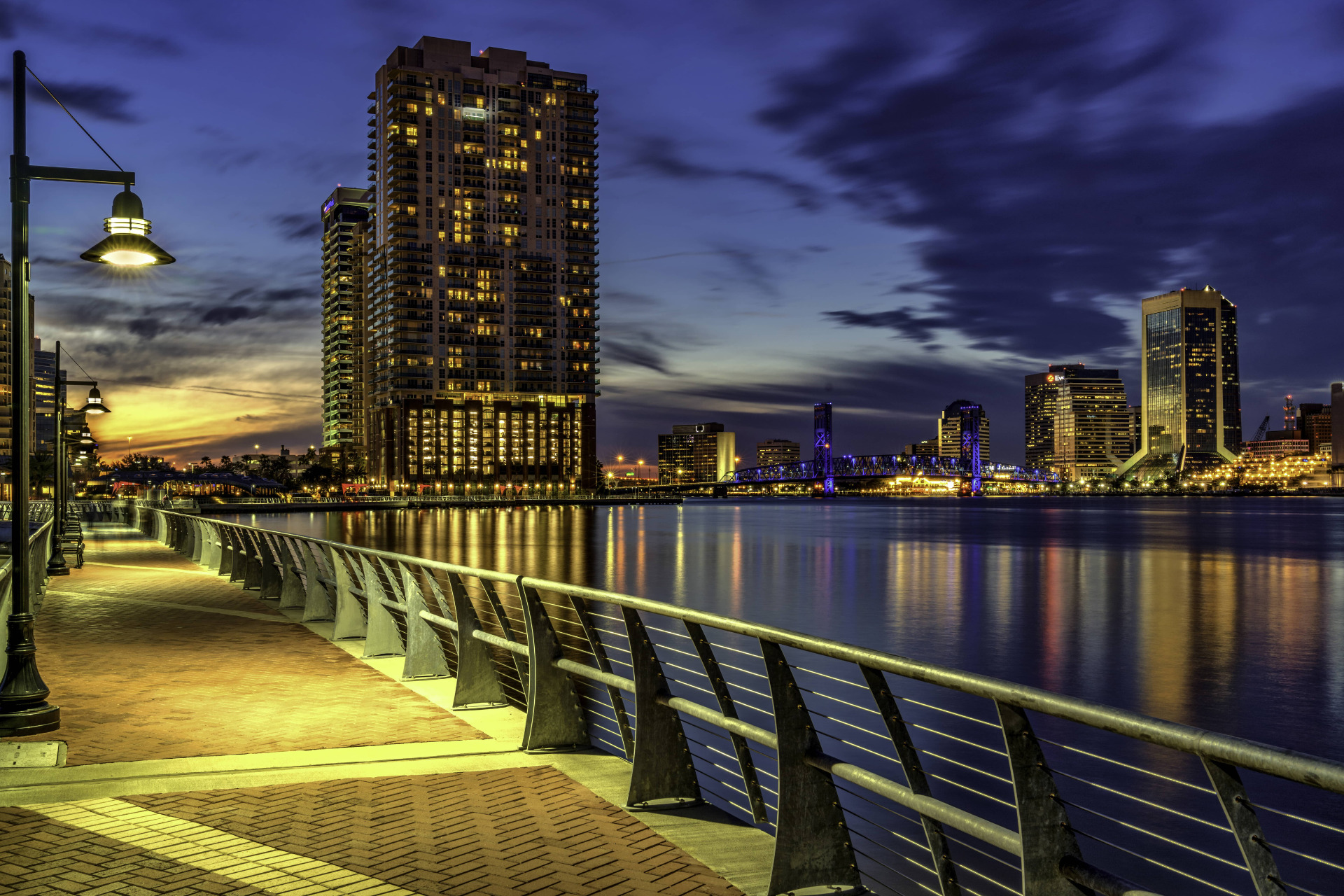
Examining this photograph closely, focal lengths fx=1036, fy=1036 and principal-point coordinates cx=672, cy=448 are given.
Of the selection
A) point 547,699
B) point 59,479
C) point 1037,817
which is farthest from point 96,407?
point 1037,817

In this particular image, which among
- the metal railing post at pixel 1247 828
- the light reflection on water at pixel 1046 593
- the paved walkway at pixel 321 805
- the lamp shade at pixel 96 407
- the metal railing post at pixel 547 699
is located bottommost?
the light reflection on water at pixel 1046 593

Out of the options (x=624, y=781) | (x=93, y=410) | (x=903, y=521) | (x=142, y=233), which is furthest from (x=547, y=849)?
(x=903, y=521)

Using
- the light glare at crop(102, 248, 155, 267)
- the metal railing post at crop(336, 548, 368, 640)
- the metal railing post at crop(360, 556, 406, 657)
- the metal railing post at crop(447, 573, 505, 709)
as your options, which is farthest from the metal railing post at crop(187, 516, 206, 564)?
the metal railing post at crop(447, 573, 505, 709)

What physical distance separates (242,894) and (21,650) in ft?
17.8

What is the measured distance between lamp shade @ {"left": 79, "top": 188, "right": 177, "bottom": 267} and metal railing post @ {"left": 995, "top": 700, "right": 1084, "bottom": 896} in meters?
9.43

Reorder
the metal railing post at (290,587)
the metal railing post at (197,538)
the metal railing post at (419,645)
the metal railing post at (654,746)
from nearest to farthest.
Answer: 1. the metal railing post at (654,746)
2. the metal railing post at (419,645)
3. the metal railing post at (290,587)
4. the metal railing post at (197,538)

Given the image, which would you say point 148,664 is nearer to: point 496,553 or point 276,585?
point 276,585

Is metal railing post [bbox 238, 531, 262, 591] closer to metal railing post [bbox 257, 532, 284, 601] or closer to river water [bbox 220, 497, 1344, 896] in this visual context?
metal railing post [bbox 257, 532, 284, 601]

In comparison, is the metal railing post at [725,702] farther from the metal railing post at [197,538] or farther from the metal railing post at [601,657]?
the metal railing post at [197,538]

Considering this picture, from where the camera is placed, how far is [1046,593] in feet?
170

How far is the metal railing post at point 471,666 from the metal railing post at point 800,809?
5.23 m

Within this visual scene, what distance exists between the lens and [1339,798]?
16156mm

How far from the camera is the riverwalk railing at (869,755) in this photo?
3904 millimetres

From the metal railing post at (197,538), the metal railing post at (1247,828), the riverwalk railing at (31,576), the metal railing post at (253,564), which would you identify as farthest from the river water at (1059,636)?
the metal railing post at (197,538)
